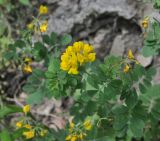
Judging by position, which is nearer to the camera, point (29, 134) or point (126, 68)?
point (126, 68)

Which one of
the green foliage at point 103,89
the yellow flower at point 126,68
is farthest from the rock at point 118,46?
the yellow flower at point 126,68

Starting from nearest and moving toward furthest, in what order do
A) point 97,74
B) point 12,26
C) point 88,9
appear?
point 97,74, point 88,9, point 12,26

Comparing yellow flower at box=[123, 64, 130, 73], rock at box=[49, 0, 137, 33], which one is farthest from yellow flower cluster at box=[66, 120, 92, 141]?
rock at box=[49, 0, 137, 33]

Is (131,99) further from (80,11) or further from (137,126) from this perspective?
(80,11)

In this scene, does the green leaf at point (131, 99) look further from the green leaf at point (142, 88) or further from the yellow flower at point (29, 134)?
the yellow flower at point (29, 134)

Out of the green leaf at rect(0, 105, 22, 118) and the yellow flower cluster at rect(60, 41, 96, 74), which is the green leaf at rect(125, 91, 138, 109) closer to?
the yellow flower cluster at rect(60, 41, 96, 74)

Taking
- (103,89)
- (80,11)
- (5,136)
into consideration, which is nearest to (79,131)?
(103,89)

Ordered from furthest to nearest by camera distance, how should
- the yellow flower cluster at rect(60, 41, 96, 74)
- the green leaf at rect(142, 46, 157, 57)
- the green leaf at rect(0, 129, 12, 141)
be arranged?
the green leaf at rect(0, 129, 12, 141)
the green leaf at rect(142, 46, 157, 57)
the yellow flower cluster at rect(60, 41, 96, 74)

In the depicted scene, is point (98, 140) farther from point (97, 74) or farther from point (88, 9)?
point (88, 9)

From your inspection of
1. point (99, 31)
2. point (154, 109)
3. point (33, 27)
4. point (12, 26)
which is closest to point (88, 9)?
point (99, 31)
